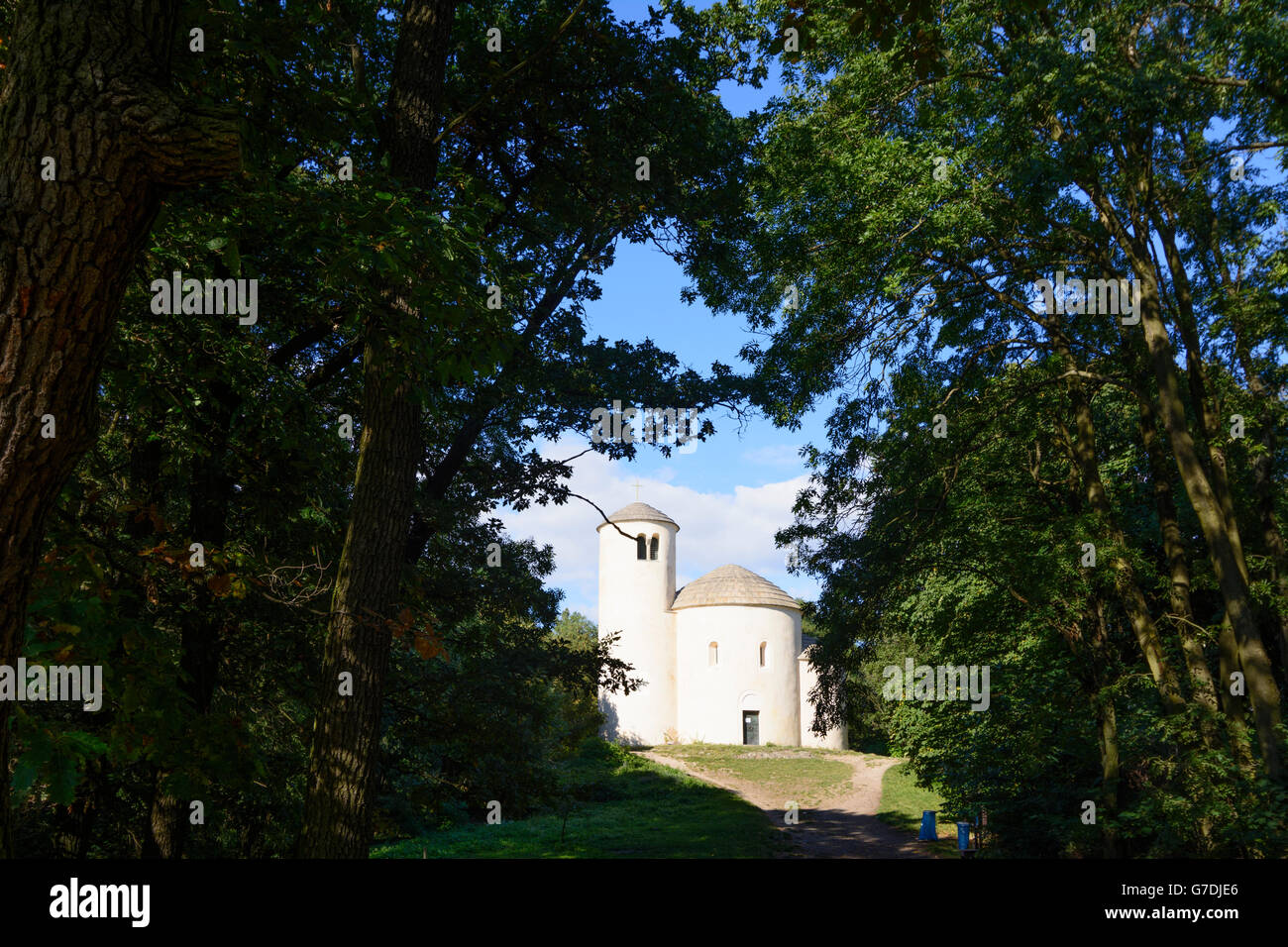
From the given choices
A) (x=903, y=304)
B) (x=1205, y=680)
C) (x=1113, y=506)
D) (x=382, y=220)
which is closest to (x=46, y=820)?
(x=382, y=220)

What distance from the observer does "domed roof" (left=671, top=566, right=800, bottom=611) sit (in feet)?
144

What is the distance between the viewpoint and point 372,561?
6309mm

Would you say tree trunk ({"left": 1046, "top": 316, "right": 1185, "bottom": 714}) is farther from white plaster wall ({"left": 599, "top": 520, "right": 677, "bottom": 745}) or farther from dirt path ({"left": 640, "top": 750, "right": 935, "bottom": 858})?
white plaster wall ({"left": 599, "top": 520, "right": 677, "bottom": 745})

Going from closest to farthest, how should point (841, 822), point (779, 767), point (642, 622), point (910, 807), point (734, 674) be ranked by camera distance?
point (841, 822), point (910, 807), point (779, 767), point (734, 674), point (642, 622)

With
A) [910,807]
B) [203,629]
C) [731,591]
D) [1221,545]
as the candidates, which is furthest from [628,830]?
[731,591]

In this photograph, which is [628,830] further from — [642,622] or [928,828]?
[642,622]

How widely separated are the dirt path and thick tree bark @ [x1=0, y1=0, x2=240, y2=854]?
1509 cm

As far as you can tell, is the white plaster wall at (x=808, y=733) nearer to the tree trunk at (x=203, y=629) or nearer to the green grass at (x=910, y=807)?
the green grass at (x=910, y=807)

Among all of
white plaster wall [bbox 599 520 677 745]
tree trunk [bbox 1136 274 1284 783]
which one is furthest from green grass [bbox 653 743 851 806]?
tree trunk [bbox 1136 274 1284 783]

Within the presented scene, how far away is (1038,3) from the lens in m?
4.36

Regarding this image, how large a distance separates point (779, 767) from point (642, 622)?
39.0ft

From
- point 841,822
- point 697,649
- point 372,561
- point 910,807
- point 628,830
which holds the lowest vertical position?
point 910,807
